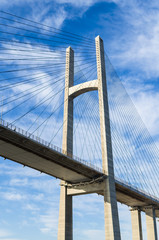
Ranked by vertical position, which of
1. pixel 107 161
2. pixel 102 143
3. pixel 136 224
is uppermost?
pixel 102 143

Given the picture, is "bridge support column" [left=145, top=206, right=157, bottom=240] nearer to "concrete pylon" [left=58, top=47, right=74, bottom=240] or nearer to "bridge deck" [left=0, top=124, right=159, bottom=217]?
"bridge deck" [left=0, top=124, right=159, bottom=217]

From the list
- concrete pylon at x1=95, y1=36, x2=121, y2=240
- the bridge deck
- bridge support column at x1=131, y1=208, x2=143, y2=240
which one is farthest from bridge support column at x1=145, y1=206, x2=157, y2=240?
concrete pylon at x1=95, y1=36, x2=121, y2=240

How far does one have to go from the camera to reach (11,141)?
27.9 metres

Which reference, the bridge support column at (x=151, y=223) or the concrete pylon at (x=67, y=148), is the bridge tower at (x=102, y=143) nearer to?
the concrete pylon at (x=67, y=148)

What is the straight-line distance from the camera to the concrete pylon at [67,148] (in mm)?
35281

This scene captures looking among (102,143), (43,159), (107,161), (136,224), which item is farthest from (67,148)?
(136,224)

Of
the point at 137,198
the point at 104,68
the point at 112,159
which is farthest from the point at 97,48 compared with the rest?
the point at 137,198

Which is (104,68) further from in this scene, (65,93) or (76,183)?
(76,183)

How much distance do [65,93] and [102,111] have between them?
6174mm

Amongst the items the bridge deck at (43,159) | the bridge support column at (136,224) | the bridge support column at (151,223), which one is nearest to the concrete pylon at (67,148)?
the bridge deck at (43,159)

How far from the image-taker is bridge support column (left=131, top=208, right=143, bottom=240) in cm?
5306

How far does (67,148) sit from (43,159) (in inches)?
219

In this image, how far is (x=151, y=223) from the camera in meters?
51.6

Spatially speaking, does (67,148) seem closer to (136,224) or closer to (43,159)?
(43,159)
